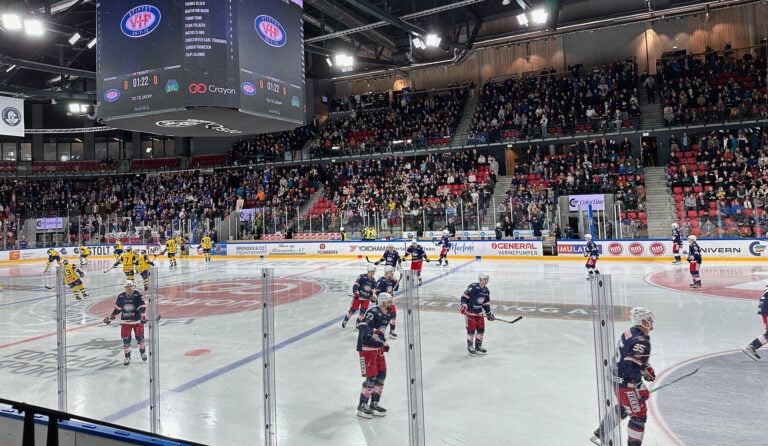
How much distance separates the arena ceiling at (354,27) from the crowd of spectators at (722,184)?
7.80 meters

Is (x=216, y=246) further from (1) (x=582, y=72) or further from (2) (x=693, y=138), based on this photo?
(2) (x=693, y=138)

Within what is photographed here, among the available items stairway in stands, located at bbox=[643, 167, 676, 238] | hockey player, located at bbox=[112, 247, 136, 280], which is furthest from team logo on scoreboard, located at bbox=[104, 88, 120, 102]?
stairway in stands, located at bbox=[643, 167, 676, 238]

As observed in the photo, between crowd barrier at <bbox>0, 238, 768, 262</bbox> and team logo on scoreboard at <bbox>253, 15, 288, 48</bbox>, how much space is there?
41.1ft

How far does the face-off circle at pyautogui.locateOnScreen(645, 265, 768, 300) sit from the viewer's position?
1173cm

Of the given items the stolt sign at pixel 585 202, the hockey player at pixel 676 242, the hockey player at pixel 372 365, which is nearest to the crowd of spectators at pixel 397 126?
the stolt sign at pixel 585 202

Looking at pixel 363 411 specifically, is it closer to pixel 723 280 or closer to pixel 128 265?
pixel 128 265

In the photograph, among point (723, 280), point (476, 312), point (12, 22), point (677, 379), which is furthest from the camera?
point (12, 22)

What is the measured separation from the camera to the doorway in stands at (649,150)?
91.6 ft

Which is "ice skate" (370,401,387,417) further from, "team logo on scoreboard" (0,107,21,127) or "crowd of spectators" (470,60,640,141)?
"crowd of spectators" (470,60,640,141)

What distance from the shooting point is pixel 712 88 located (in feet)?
83.9

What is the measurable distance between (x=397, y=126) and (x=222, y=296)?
71.4 ft

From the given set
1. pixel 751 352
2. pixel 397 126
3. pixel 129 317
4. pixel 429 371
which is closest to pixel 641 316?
pixel 429 371

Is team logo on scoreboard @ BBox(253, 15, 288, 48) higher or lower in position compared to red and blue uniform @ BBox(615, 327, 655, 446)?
higher

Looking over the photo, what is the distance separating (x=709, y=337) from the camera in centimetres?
782
